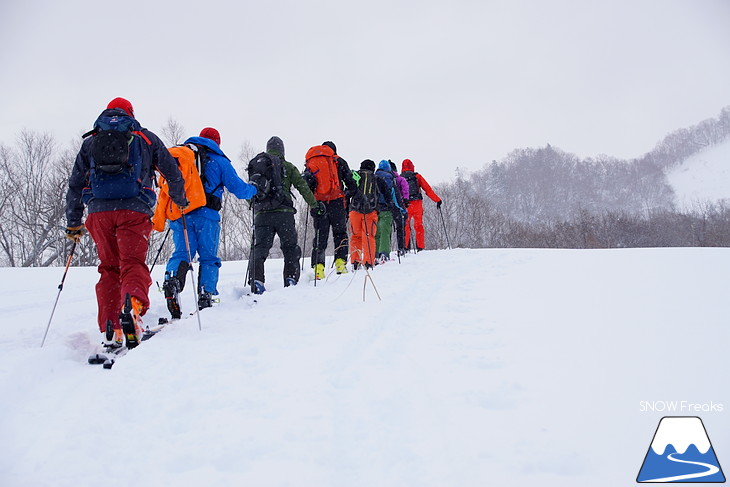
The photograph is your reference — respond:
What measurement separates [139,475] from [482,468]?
150 centimetres

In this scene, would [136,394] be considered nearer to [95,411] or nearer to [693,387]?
[95,411]

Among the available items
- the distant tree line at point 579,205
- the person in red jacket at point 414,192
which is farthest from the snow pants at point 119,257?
the distant tree line at point 579,205

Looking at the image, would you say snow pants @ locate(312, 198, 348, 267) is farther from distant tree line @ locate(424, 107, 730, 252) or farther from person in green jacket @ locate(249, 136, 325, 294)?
distant tree line @ locate(424, 107, 730, 252)

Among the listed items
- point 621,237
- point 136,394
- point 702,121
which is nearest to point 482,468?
point 136,394

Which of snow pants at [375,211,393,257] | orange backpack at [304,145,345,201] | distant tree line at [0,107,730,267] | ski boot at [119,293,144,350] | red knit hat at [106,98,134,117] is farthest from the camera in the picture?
distant tree line at [0,107,730,267]

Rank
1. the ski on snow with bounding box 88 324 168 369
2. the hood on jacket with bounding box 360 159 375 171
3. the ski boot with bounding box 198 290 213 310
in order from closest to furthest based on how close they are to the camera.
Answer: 1. the ski on snow with bounding box 88 324 168 369
2. the ski boot with bounding box 198 290 213 310
3. the hood on jacket with bounding box 360 159 375 171

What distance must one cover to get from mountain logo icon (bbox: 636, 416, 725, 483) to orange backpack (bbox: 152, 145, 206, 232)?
14.1ft

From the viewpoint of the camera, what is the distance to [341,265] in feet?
23.1

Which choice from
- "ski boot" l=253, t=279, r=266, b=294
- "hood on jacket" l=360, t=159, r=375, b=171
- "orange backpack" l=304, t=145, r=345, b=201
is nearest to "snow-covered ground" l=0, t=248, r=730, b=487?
"ski boot" l=253, t=279, r=266, b=294

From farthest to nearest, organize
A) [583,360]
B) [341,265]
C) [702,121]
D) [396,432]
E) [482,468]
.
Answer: [702,121] < [341,265] < [583,360] < [396,432] < [482,468]

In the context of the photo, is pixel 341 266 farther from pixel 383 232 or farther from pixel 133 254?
pixel 133 254

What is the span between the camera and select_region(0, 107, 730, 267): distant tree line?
29297 millimetres

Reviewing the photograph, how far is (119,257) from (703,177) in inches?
4802

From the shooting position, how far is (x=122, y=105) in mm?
3449
